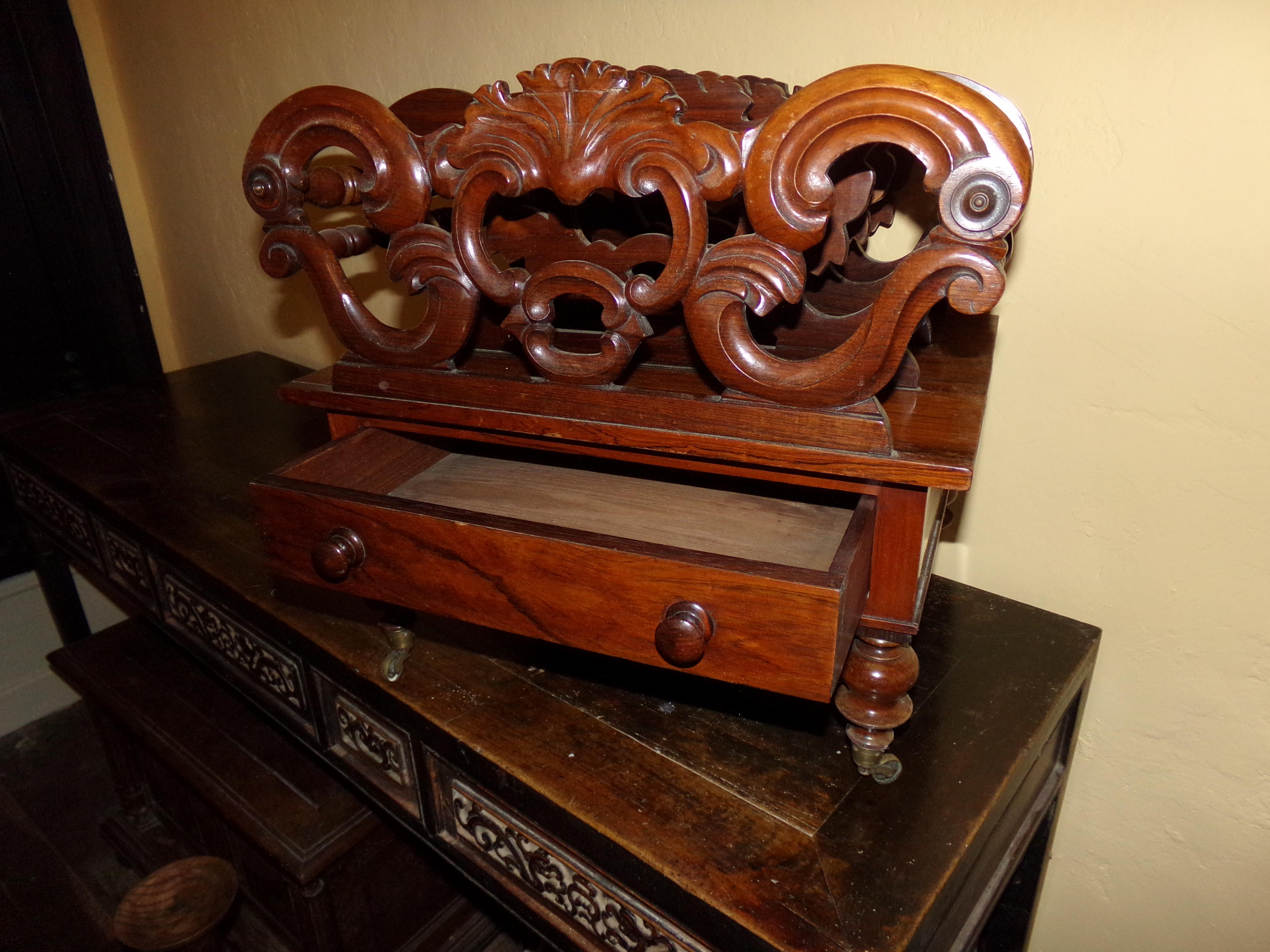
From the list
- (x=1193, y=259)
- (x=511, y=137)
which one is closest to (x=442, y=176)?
(x=511, y=137)

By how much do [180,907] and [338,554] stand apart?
0.79 m

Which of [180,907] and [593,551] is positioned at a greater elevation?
[593,551]

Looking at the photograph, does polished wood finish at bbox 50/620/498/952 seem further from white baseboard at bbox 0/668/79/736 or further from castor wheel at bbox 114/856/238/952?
white baseboard at bbox 0/668/79/736

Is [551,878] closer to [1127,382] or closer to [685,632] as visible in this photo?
[685,632]

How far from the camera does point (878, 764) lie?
0.73 meters

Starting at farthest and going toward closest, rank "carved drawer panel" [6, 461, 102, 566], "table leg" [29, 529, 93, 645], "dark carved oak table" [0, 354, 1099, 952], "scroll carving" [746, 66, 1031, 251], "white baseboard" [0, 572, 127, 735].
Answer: "white baseboard" [0, 572, 127, 735]
"table leg" [29, 529, 93, 645]
"carved drawer panel" [6, 461, 102, 566]
"dark carved oak table" [0, 354, 1099, 952]
"scroll carving" [746, 66, 1031, 251]

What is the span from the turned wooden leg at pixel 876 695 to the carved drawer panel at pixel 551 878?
0.69ft

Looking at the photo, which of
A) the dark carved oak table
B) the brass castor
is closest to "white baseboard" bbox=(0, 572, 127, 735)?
the dark carved oak table

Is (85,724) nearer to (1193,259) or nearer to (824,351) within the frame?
(824,351)

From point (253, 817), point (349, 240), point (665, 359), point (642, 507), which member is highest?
point (349, 240)

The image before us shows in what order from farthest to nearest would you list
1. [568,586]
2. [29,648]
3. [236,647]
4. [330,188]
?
[29,648], [236,647], [330,188], [568,586]

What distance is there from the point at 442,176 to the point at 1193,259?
66 cm

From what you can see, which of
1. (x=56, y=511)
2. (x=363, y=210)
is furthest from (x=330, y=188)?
(x=56, y=511)

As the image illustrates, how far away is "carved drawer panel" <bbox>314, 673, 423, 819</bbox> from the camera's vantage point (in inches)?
35.7
